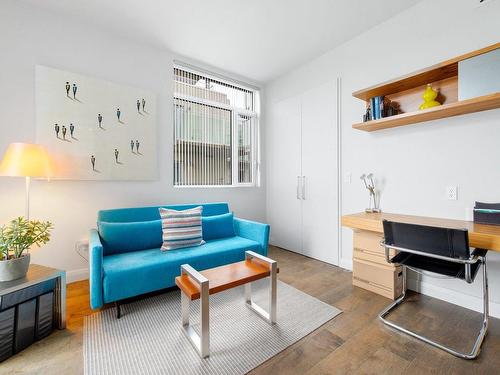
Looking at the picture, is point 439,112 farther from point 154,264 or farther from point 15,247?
point 15,247

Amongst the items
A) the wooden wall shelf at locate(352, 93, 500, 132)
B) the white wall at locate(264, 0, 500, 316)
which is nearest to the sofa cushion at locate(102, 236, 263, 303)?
the white wall at locate(264, 0, 500, 316)

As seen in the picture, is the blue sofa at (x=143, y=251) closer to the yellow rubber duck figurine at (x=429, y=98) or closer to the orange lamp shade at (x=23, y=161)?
the orange lamp shade at (x=23, y=161)

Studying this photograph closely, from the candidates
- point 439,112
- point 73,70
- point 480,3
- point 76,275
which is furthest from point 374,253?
point 73,70

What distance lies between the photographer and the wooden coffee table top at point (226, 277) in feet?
5.09

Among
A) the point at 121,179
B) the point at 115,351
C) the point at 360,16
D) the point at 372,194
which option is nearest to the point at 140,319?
the point at 115,351

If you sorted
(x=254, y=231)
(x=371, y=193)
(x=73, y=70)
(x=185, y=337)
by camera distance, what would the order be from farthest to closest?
(x=254, y=231), (x=371, y=193), (x=73, y=70), (x=185, y=337)

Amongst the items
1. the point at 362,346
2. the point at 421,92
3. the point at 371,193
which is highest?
the point at 421,92

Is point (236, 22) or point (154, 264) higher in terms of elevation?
point (236, 22)

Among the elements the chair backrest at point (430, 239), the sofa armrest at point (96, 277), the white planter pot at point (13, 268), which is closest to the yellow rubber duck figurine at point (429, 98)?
the chair backrest at point (430, 239)

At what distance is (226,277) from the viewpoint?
1709mm

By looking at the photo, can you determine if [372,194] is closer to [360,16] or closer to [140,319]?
[360,16]

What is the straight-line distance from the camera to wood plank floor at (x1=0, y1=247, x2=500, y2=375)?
137cm

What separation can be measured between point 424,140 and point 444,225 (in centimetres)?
87

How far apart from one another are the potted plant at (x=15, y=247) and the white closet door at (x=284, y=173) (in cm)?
290
